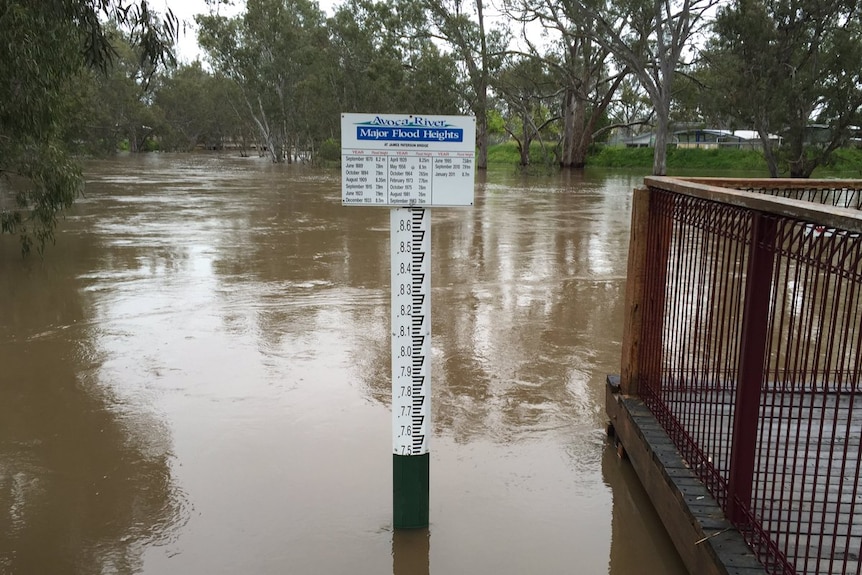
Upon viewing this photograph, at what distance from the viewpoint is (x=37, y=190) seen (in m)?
11.3

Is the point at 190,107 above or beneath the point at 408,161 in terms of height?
above

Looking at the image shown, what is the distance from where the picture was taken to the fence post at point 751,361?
3170mm

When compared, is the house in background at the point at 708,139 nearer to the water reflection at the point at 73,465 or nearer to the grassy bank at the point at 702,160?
the grassy bank at the point at 702,160

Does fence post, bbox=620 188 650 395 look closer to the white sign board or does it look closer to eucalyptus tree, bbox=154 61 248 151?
the white sign board

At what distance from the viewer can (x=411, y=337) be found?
3.78 meters

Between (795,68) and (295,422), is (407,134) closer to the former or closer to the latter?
(295,422)

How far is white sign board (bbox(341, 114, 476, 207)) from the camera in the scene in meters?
3.60

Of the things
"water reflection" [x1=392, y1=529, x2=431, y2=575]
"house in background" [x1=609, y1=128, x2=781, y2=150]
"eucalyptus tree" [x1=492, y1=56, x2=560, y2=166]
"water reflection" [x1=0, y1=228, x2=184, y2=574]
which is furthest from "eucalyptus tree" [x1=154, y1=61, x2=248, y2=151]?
"water reflection" [x1=392, y1=529, x2=431, y2=575]

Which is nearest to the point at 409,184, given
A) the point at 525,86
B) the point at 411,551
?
the point at 411,551

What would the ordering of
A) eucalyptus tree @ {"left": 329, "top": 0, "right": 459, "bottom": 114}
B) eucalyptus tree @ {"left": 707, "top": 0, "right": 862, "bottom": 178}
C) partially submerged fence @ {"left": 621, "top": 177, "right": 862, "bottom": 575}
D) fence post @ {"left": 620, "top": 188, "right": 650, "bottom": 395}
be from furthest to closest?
eucalyptus tree @ {"left": 329, "top": 0, "right": 459, "bottom": 114} → eucalyptus tree @ {"left": 707, "top": 0, "right": 862, "bottom": 178} → fence post @ {"left": 620, "top": 188, "right": 650, "bottom": 395} → partially submerged fence @ {"left": 621, "top": 177, "right": 862, "bottom": 575}

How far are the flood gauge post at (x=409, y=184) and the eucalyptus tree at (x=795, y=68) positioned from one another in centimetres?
2754

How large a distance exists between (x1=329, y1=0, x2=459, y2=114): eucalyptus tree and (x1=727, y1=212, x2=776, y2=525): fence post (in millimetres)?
42334

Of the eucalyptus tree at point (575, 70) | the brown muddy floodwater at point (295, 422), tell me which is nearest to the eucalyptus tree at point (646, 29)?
the eucalyptus tree at point (575, 70)

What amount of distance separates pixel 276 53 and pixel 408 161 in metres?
52.0
